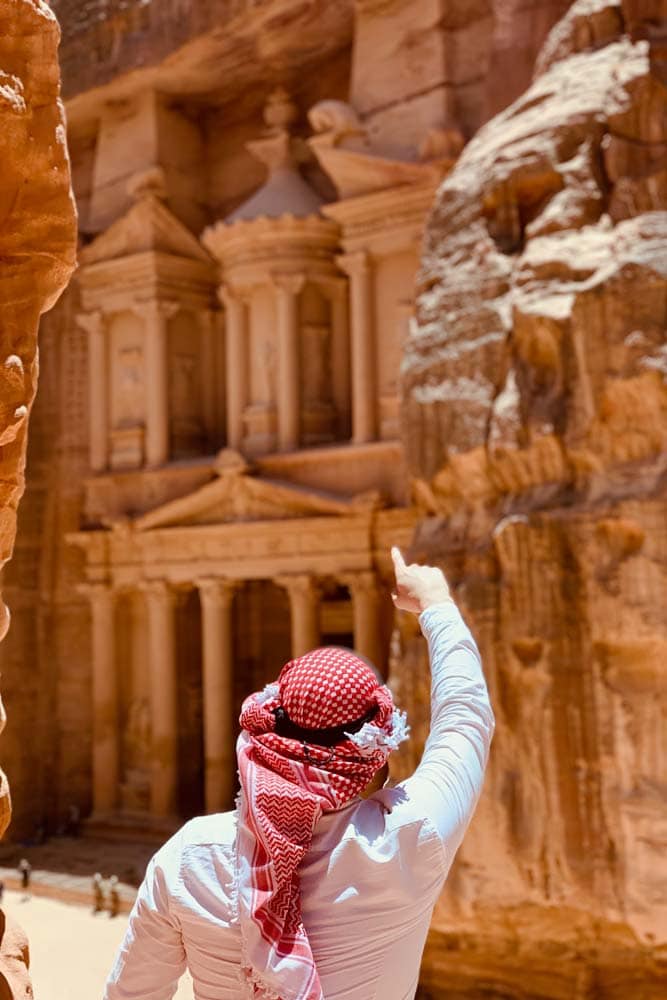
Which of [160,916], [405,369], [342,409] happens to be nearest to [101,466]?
[342,409]

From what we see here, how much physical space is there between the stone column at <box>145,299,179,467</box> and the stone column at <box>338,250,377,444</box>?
3.45 metres

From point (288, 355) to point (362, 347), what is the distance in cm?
144

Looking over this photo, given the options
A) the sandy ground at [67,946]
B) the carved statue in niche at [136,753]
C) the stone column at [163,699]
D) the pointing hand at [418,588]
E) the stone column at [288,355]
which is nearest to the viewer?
the pointing hand at [418,588]

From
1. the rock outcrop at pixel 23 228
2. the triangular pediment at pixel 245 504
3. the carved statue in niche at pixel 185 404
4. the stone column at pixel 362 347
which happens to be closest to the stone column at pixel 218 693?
the triangular pediment at pixel 245 504

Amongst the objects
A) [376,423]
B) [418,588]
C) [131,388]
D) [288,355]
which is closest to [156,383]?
[131,388]

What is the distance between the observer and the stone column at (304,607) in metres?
16.2

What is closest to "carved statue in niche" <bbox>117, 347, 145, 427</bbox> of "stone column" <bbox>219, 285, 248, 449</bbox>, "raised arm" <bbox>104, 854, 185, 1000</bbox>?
"stone column" <bbox>219, 285, 248, 449</bbox>

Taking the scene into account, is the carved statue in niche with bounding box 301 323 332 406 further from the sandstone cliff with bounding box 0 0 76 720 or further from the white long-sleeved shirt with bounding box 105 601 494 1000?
the white long-sleeved shirt with bounding box 105 601 494 1000

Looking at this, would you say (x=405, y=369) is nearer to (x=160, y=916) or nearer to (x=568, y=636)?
(x=568, y=636)

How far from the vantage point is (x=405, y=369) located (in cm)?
852

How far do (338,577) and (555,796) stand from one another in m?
8.93

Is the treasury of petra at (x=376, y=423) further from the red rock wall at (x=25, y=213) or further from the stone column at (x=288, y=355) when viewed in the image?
the red rock wall at (x=25, y=213)

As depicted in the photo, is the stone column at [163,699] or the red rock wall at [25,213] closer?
the red rock wall at [25,213]

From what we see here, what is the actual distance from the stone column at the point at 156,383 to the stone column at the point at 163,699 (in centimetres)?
229
